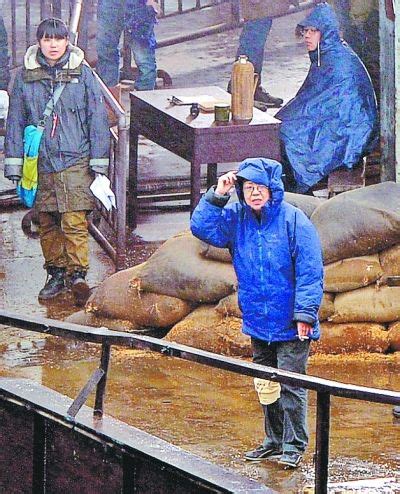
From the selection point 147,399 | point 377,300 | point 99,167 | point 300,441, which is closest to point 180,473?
point 300,441

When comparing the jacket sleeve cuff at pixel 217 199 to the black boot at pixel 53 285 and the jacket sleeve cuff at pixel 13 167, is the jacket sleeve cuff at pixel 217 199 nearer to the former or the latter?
the jacket sleeve cuff at pixel 13 167

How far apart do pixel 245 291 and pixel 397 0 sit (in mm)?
3649

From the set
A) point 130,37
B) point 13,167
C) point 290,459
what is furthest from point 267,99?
point 290,459

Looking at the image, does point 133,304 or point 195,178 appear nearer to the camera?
point 133,304

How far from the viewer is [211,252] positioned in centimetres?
859

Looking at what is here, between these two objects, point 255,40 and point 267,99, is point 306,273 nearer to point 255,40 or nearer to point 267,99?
point 267,99

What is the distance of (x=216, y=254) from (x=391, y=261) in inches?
39.6

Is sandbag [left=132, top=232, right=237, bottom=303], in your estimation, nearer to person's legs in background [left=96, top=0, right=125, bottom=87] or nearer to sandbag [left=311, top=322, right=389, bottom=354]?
sandbag [left=311, top=322, right=389, bottom=354]

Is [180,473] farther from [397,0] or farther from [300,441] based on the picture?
[397,0]

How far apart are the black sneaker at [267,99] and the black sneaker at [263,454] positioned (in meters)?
7.88

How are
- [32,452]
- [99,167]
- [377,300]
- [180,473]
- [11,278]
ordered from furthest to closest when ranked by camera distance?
[11,278], [99,167], [377,300], [32,452], [180,473]

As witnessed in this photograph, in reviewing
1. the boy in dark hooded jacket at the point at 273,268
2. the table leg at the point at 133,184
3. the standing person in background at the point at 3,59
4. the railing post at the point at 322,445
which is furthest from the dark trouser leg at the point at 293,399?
the standing person in background at the point at 3,59

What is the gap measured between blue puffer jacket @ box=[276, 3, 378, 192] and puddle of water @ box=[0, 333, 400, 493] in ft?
9.38

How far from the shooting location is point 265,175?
6457 mm
